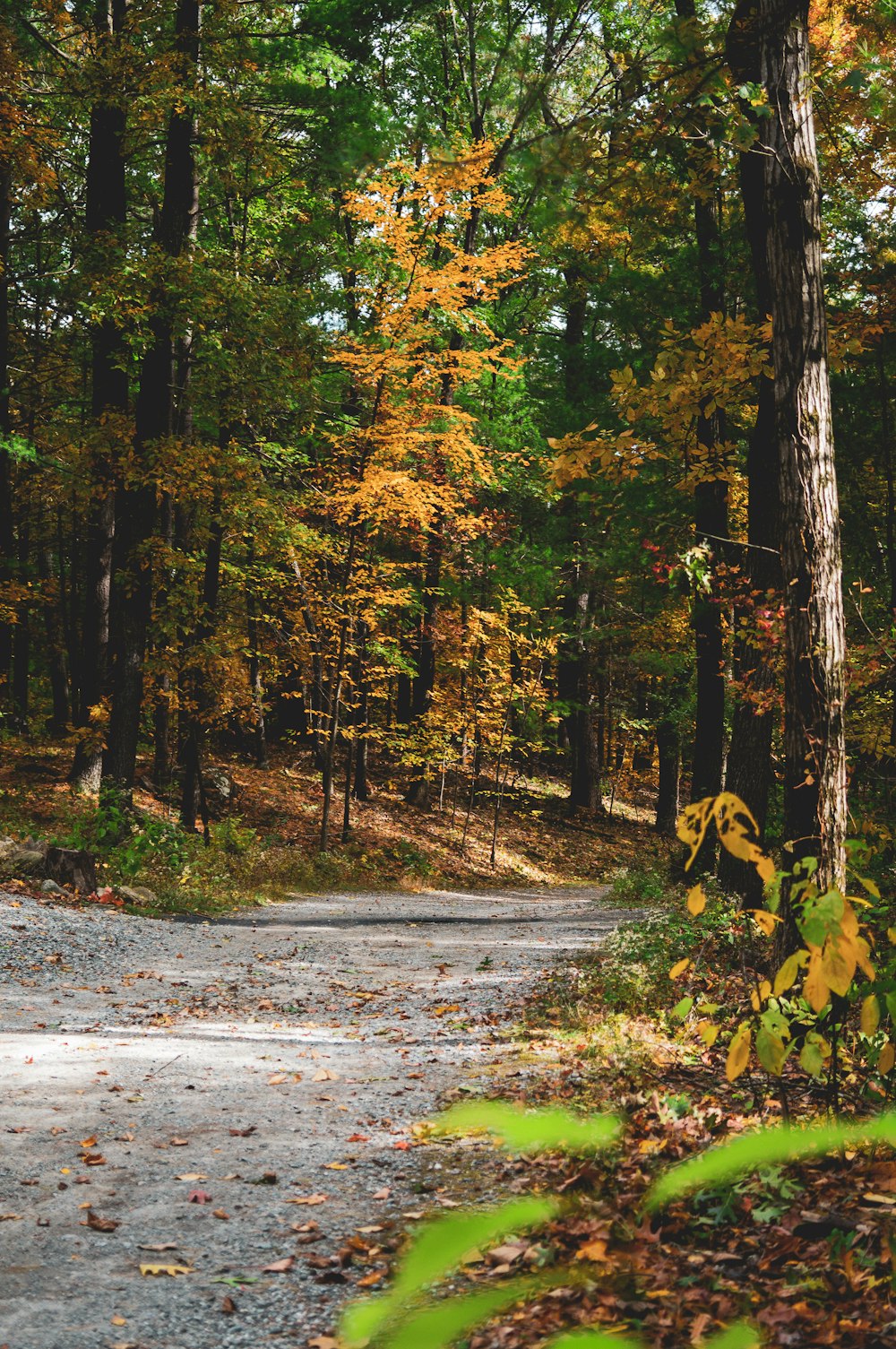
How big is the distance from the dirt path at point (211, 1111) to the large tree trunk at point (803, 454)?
2.38 m

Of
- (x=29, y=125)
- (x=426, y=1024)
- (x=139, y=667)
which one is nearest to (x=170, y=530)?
(x=139, y=667)

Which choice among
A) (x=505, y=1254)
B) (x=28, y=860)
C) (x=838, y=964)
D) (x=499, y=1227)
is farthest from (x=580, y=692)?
(x=499, y=1227)

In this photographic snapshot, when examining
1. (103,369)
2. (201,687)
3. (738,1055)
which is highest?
(103,369)

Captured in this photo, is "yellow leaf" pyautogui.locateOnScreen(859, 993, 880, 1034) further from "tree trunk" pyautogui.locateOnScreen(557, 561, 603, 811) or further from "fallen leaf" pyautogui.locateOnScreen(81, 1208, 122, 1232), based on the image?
"tree trunk" pyautogui.locateOnScreen(557, 561, 603, 811)

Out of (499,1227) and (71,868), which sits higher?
(499,1227)

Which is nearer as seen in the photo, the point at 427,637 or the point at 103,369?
the point at 103,369

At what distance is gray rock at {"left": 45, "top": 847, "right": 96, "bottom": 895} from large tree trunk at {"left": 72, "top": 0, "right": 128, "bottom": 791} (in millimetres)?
2887

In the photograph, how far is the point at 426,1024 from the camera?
278 inches

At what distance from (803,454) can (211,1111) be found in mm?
4368

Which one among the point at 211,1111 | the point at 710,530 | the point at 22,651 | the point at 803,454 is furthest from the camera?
the point at 22,651

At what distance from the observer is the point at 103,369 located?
15.2 m

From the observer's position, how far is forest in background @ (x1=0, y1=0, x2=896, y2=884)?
582 centimetres

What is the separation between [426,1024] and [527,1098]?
247cm

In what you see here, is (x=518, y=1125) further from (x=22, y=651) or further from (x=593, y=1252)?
(x=22, y=651)
